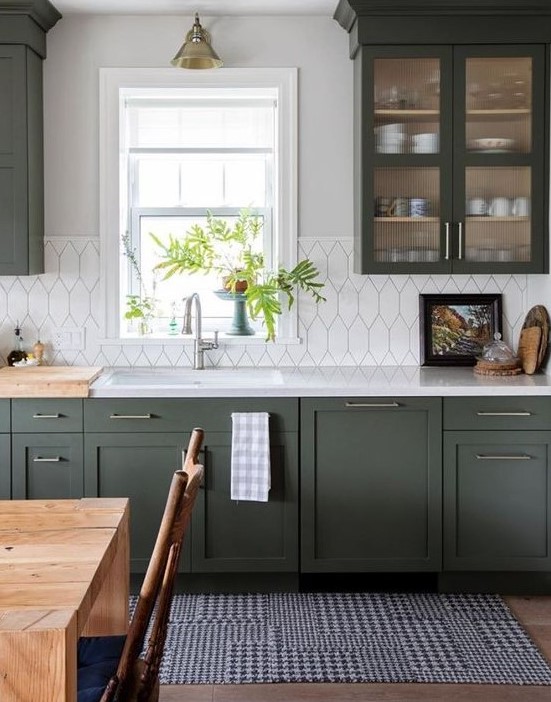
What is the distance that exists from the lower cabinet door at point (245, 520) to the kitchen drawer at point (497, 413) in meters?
0.66

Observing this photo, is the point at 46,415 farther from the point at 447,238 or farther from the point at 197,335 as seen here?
the point at 447,238

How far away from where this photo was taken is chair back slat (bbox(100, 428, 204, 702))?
Answer: 205cm

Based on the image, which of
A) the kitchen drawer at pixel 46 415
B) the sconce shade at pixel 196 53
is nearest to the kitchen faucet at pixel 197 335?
the kitchen drawer at pixel 46 415

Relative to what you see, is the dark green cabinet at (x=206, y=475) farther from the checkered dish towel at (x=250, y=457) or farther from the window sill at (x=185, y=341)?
the window sill at (x=185, y=341)

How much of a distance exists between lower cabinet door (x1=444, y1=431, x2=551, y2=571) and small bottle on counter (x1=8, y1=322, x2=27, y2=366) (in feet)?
6.42

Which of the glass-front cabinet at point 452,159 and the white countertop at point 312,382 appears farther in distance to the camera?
the glass-front cabinet at point 452,159

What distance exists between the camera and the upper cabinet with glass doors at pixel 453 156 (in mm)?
4469

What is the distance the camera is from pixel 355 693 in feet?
11.1

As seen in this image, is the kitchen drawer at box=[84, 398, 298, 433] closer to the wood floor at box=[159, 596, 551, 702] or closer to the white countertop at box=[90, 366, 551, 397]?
the white countertop at box=[90, 366, 551, 397]

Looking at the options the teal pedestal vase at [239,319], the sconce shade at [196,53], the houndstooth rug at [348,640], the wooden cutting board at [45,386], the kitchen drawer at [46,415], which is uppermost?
the sconce shade at [196,53]

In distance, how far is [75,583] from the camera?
213 cm

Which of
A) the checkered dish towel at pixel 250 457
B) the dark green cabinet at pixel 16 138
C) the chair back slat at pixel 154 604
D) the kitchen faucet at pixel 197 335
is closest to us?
the chair back slat at pixel 154 604

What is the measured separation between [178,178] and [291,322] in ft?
2.97

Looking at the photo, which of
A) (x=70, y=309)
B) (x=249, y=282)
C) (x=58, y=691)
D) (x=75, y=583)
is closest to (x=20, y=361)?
(x=70, y=309)
